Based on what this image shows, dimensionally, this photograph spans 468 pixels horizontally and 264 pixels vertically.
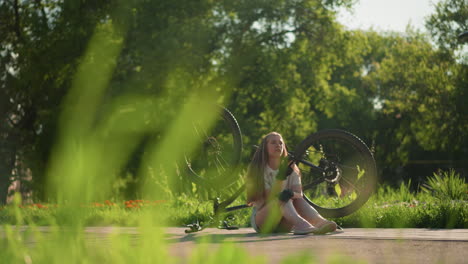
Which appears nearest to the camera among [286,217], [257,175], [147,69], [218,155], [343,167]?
[286,217]

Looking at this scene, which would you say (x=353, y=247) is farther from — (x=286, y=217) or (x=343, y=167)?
(x=343, y=167)

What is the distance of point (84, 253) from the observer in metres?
2.08

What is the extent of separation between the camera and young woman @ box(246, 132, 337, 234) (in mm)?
5867

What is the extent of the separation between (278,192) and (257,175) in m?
0.30

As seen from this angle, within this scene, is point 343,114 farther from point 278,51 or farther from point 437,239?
point 437,239

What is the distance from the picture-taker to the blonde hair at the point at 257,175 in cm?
612

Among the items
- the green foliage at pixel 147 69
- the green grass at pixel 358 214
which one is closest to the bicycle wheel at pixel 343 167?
the green grass at pixel 358 214

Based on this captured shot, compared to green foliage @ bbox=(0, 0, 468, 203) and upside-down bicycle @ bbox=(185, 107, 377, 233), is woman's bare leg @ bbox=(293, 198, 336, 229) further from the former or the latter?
green foliage @ bbox=(0, 0, 468, 203)

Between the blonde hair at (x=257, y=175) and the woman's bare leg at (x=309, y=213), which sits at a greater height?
the blonde hair at (x=257, y=175)

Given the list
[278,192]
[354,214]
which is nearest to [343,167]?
[278,192]

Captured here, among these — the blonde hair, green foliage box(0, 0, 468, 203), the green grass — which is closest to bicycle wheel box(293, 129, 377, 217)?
the green grass

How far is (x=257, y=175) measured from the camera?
6.14 meters

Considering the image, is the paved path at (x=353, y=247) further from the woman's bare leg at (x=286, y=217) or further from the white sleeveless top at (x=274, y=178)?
the white sleeveless top at (x=274, y=178)

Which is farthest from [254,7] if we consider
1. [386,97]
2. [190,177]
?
[190,177]
